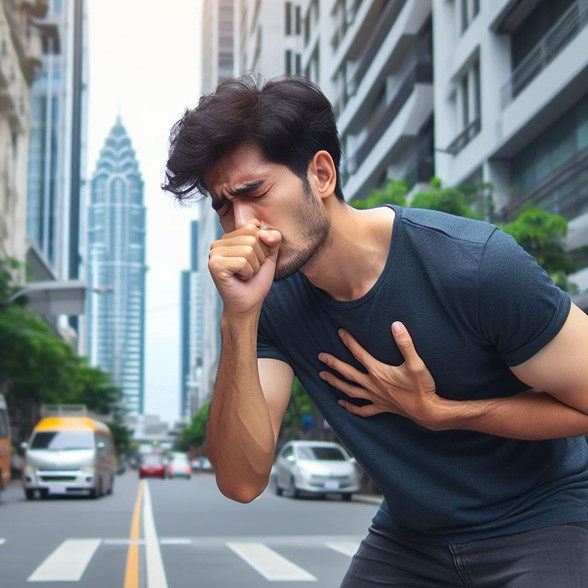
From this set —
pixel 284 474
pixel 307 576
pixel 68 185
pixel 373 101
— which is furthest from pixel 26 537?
pixel 68 185

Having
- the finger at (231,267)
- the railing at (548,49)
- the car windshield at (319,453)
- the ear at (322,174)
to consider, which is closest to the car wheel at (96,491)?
the car windshield at (319,453)

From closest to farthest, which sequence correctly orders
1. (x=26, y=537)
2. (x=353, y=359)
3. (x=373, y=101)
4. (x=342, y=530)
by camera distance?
(x=353, y=359), (x=26, y=537), (x=342, y=530), (x=373, y=101)

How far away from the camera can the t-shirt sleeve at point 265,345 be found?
276 cm

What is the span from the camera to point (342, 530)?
14.9 meters

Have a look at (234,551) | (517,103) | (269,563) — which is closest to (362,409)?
(269,563)

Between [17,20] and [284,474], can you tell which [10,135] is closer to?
[17,20]

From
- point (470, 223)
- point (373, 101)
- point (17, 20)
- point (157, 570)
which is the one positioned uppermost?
point (17, 20)

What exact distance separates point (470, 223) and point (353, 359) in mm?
458

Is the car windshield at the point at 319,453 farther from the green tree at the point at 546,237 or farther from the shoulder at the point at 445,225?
the shoulder at the point at 445,225

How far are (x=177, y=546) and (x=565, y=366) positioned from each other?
1029cm

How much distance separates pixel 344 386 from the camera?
2.63 metres

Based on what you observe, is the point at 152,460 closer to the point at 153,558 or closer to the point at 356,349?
the point at 153,558

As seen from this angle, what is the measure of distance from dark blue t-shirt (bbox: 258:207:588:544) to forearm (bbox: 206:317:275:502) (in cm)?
29

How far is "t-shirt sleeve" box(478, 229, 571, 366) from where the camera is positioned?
7.46ft
